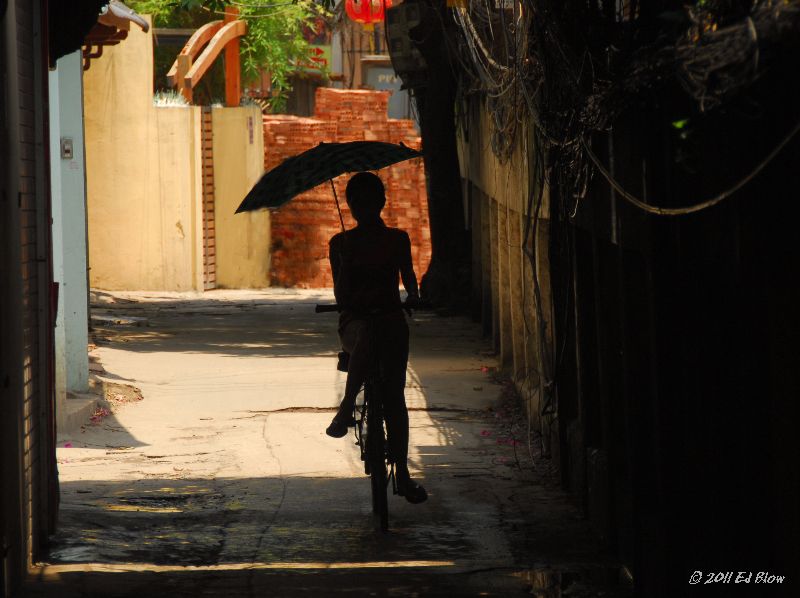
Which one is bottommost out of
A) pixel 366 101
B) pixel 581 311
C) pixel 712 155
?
pixel 581 311

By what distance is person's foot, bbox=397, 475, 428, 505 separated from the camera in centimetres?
746

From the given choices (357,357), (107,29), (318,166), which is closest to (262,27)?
(107,29)

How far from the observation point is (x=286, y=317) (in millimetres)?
19375

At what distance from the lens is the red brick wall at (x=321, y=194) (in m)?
25.1

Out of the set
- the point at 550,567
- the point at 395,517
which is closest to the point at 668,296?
the point at 550,567

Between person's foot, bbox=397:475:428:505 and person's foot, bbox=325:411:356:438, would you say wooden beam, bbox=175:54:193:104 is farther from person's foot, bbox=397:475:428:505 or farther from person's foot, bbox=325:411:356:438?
person's foot, bbox=397:475:428:505

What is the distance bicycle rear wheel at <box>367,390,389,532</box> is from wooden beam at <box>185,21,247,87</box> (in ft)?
65.6

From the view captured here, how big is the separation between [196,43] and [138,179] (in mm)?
5654

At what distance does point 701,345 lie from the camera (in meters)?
5.21

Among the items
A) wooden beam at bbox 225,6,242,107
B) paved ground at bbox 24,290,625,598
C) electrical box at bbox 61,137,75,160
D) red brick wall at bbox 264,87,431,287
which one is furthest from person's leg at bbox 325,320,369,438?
wooden beam at bbox 225,6,242,107

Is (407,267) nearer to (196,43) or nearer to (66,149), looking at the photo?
(66,149)


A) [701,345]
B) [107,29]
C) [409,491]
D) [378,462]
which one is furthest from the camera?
A: [107,29]

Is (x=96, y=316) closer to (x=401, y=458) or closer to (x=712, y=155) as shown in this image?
(x=401, y=458)

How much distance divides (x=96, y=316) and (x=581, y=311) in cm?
1263
